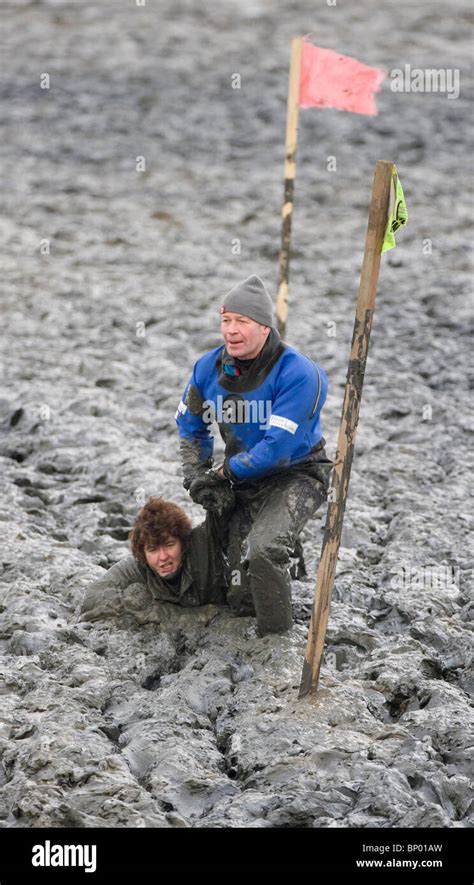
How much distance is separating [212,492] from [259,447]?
1.70 feet

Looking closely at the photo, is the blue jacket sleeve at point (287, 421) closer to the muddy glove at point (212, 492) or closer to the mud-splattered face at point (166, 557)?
the muddy glove at point (212, 492)

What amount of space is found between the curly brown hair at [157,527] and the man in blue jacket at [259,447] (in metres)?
0.20

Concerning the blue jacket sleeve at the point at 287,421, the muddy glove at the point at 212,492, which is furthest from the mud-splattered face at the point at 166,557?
the blue jacket sleeve at the point at 287,421

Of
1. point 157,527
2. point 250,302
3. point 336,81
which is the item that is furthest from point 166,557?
point 336,81

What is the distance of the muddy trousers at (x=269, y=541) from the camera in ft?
21.0

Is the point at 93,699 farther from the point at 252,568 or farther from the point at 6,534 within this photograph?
the point at 6,534

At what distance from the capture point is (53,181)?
15.9 m

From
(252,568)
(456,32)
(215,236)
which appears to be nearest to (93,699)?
(252,568)

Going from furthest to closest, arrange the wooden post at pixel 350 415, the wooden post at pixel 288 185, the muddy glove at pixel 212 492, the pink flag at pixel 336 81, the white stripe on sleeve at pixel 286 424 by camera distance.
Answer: the wooden post at pixel 288 185, the pink flag at pixel 336 81, the muddy glove at pixel 212 492, the white stripe on sleeve at pixel 286 424, the wooden post at pixel 350 415

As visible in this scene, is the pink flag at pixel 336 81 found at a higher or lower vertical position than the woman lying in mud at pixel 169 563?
higher

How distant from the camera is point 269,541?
20.9ft

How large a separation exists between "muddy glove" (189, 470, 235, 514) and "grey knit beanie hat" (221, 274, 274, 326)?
3.19 ft

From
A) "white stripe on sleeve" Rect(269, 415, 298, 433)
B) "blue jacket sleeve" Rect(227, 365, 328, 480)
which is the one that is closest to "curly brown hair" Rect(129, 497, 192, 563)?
"blue jacket sleeve" Rect(227, 365, 328, 480)

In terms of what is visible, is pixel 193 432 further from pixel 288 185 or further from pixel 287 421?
pixel 288 185
